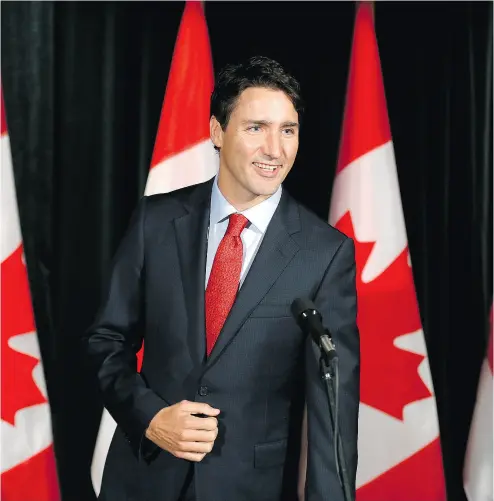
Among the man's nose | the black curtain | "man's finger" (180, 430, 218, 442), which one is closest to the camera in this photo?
"man's finger" (180, 430, 218, 442)

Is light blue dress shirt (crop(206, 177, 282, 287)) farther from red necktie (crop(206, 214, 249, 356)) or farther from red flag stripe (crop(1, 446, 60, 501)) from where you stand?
red flag stripe (crop(1, 446, 60, 501))

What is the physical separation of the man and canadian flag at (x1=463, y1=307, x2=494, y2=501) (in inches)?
46.0

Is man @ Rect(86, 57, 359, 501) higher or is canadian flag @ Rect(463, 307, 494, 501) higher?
man @ Rect(86, 57, 359, 501)

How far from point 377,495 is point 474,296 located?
2.67 ft

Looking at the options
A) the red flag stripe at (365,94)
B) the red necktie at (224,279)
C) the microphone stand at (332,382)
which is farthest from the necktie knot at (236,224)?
the red flag stripe at (365,94)

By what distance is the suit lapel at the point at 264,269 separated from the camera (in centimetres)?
169

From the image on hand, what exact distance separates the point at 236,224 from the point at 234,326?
248 millimetres

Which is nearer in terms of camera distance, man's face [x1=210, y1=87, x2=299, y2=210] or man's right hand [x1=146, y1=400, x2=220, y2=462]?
man's right hand [x1=146, y1=400, x2=220, y2=462]

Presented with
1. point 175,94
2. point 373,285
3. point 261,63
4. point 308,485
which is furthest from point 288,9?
point 308,485

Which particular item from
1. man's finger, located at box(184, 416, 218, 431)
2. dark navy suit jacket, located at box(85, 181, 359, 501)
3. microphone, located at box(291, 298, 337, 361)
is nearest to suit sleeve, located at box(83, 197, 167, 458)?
dark navy suit jacket, located at box(85, 181, 359, 501)

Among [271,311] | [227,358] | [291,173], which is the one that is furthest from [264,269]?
[291,173]

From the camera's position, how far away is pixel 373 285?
2789 mm

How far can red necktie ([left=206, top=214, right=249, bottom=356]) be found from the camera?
5.73 ft

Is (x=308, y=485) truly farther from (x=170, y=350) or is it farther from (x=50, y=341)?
(x=50, y=341)
